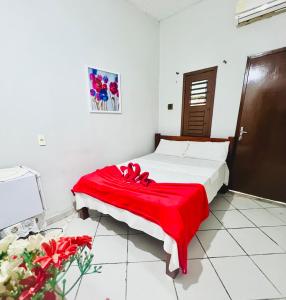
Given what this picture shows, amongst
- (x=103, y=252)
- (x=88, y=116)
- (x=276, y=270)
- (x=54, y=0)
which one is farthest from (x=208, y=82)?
(x=103, y=252)

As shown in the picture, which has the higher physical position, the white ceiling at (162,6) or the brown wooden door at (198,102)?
the white ceiling at (162,6)

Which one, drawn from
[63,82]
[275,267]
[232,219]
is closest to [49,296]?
[275,267]

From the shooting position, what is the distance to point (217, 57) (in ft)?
8.45

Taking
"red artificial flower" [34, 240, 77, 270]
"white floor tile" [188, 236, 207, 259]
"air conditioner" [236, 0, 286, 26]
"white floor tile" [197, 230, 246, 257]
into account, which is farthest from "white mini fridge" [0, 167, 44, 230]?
"air conditioner" [236, 0, 286, 26]

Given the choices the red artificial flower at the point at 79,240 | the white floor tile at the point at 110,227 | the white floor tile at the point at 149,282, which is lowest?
the white floor tile at the point at 110,227

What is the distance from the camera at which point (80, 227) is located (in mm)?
1911

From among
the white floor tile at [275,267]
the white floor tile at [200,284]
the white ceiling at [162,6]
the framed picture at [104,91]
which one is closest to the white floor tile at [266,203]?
the white floor tile at [275,267]

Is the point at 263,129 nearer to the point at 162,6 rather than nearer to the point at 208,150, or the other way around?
the point at 208,150

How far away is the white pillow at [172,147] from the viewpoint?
287 cm

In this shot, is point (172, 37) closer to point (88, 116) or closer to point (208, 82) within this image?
point (208, 82)

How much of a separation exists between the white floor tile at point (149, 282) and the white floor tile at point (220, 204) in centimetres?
124

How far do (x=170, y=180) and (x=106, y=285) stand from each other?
1.07 metres

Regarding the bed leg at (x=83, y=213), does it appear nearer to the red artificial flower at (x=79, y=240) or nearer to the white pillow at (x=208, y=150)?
the red artificial flower at (x=79, y=240)

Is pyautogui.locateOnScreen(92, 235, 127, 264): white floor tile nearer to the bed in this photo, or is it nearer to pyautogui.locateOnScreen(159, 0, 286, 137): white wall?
the bed
